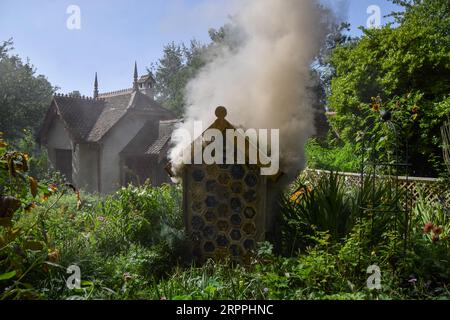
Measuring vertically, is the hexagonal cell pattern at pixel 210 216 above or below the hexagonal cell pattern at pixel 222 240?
above

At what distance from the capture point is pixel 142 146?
1359cm

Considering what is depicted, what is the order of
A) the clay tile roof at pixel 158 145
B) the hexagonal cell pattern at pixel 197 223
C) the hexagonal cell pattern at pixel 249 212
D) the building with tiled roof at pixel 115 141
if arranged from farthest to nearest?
the building with tiled roof at pixel 115 141
the clay tile roof at pixel 158 145
the hexagonal cell pattern at pixel 197 223
the hexagonal cell pattern at pixel 249 212

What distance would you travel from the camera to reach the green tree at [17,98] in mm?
18422

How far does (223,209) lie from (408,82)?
6719 millimetres

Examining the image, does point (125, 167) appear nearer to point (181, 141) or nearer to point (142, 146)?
point (142, 146)

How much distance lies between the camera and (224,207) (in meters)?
4.95

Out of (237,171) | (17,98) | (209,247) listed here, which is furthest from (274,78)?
(17,98)

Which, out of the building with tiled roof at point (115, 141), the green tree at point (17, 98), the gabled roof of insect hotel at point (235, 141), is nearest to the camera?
the gabled roof of insect hotel at point (235, 141)

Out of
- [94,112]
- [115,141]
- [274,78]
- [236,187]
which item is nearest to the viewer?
[236,187]

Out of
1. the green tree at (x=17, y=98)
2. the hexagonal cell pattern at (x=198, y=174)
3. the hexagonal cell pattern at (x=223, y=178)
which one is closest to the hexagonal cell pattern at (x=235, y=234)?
the hexagonal cell pattern at (x=223, y=178)

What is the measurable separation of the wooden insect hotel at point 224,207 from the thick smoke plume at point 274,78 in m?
0.44

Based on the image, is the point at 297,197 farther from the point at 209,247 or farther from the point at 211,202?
the point at 209,247

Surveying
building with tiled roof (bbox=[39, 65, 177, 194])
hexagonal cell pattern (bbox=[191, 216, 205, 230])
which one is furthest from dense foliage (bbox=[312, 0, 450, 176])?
building with tiled roof (bbox=[39, 65, 177, 194])

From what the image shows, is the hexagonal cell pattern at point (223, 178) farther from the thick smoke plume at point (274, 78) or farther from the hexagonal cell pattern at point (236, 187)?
the thick smoke plume at point (274, 78)
